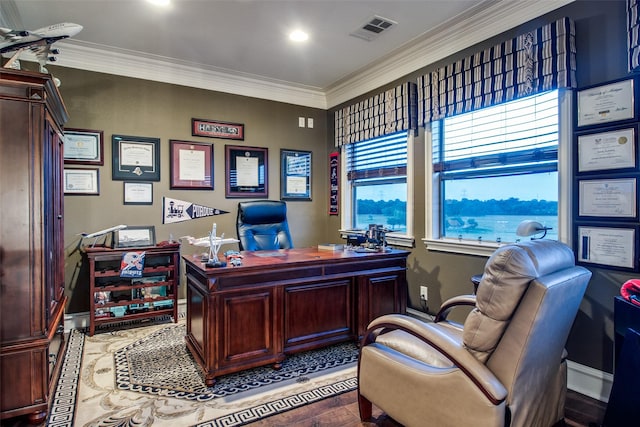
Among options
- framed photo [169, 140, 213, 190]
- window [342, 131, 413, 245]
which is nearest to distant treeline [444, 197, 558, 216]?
window [342, 131, 413, 245]

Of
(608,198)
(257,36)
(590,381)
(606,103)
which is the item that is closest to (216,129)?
(257,36)

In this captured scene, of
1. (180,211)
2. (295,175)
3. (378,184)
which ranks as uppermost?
(295,175)

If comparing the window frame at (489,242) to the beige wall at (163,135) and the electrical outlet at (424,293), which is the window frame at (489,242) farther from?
the beige wall at (163,135)

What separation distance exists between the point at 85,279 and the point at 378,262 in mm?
2911

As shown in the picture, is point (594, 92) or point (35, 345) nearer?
point (35, 345)

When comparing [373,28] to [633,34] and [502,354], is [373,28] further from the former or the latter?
[502,354]

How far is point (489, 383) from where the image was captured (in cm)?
137

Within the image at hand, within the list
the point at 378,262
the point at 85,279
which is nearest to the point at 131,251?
the point at 85,279

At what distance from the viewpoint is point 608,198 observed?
87.0 inches

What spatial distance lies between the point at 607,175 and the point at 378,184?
2.35m

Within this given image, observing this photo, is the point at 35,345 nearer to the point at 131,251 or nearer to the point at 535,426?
the point at 131,251

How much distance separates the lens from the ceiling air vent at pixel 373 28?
2.98 meters

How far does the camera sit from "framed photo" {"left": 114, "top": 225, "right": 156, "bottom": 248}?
11.4 ft

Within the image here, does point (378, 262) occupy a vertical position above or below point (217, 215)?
below
